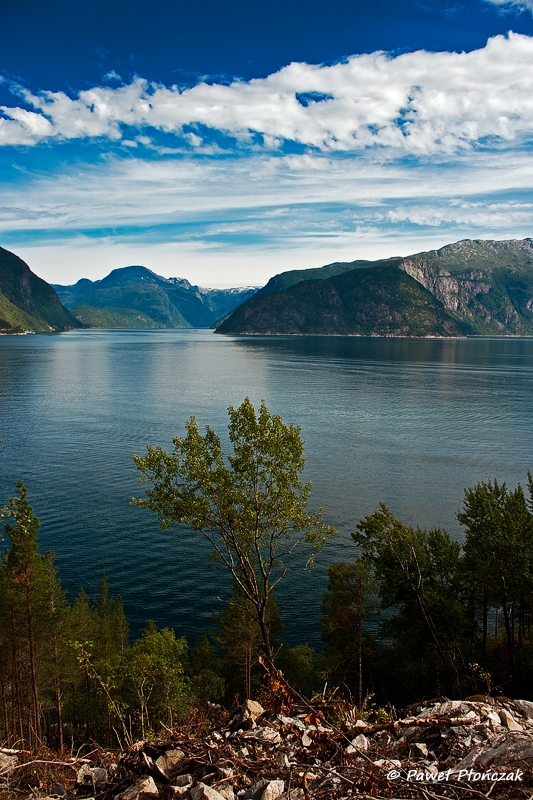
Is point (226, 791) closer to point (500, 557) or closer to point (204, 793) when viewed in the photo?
point (204, 793)

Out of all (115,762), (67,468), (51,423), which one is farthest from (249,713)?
(51,423)

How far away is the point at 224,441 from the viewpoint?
305ft

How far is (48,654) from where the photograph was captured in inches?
1396

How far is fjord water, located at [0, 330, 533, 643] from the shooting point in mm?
53156

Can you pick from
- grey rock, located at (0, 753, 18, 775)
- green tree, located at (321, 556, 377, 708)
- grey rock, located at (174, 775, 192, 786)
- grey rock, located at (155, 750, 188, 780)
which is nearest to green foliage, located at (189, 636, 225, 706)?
green tree, located at (321, 556, 377, 708)

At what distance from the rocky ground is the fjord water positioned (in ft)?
80.9

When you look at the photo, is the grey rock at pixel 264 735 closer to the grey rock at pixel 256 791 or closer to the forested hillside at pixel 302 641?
the grey rock at pixel 256 791

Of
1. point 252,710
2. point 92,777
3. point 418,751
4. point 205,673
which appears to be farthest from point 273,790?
point 205,673

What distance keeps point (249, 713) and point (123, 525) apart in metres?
54.4

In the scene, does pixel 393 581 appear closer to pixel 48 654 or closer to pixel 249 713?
pixel 48 654

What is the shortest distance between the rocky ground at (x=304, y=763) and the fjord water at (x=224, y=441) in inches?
971

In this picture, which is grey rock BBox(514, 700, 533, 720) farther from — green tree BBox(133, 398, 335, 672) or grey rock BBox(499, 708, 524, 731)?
green tree BBox(133, 398, 335, 672)

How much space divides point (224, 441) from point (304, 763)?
3277 inches

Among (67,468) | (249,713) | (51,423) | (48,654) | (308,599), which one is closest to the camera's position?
(249,713)
